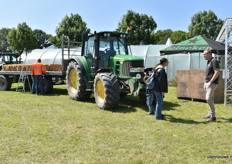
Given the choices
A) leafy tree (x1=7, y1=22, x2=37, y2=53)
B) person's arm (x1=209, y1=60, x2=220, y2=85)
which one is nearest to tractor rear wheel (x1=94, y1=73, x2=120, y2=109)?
person's arm (x1=209, y1=60, x2=220, y2=85)

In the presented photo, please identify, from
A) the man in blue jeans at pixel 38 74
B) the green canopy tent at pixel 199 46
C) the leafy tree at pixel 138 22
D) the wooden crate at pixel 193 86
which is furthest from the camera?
the leafy tree at pixel 138 22

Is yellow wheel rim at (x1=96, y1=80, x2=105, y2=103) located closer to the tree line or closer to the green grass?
the green grass

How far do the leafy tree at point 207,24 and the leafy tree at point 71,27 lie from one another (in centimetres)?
1800

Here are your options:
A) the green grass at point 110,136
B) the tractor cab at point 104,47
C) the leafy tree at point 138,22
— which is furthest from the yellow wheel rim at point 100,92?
the leafy tree at point 138,22

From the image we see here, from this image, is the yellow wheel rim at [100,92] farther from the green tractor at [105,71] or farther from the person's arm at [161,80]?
the person's arm at [161,80]

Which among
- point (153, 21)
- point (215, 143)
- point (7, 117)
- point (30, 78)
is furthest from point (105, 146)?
point (153, 21)

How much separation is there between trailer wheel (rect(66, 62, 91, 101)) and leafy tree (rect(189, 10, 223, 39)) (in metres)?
31.9

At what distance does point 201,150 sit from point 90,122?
112 inches

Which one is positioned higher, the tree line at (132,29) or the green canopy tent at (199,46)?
the tree line at (132,29)

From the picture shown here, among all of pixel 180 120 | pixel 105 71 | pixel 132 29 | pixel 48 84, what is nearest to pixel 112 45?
pixel 105 71

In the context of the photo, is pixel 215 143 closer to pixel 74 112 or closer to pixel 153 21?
pixel 74 112

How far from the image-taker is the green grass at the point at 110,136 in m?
4.02

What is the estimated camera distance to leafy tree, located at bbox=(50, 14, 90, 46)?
92.9 ft

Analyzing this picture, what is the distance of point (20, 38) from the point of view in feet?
130
